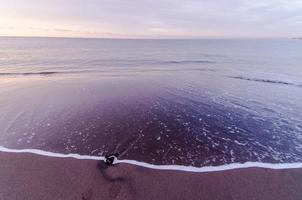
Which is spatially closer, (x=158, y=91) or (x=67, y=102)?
(x=67, y=102)

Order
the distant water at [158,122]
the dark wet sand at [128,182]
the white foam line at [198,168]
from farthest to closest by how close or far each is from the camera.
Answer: the distant water at [158,122], the white foam line at [198,168], the dark wet sand at [128,182]

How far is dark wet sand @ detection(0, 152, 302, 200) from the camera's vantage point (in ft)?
19.9

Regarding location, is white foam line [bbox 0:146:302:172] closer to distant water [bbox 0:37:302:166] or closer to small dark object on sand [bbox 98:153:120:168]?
small dark object on sand [bbox 98:153:120:168]

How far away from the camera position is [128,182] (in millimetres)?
6512

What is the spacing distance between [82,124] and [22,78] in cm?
1485

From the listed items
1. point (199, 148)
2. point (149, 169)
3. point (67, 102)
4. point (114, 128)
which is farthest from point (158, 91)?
point (149, 169)

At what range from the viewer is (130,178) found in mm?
6699

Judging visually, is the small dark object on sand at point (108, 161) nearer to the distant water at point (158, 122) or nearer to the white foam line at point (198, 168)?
the white foam line at point (198, 168)

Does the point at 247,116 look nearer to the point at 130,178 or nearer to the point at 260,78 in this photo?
the point at 130,178

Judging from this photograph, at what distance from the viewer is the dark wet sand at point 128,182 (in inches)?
239

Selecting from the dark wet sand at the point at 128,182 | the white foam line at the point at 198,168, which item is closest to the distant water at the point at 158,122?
the white foam line at the point at 198,168

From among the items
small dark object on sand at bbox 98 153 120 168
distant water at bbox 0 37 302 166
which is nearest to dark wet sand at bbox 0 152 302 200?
small dark object on sand at bbox 98 153 120 168

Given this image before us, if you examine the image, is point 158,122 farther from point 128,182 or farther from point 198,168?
point 128,182

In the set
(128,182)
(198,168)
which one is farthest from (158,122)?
(128,182)
